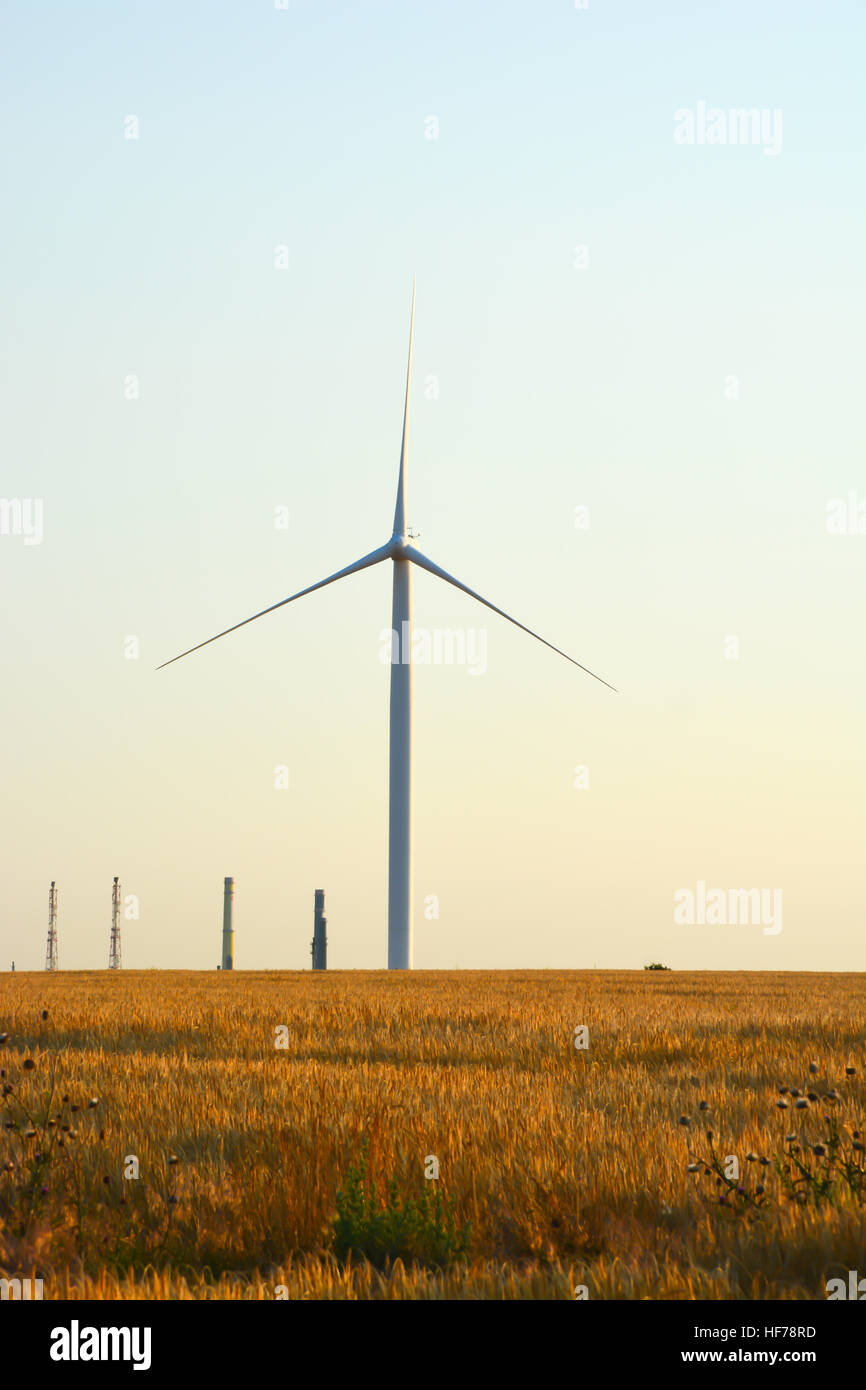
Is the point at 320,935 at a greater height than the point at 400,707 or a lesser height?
lesser

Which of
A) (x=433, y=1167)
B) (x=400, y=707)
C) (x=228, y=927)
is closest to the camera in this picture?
(x=433, y=1167)

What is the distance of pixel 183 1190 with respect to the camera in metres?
8.38

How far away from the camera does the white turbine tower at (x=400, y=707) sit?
2347 inches

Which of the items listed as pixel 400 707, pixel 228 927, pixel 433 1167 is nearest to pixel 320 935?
pixel 228 927

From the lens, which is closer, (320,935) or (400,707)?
(400,707)

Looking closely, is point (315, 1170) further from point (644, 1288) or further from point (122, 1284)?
point (644, 1288)

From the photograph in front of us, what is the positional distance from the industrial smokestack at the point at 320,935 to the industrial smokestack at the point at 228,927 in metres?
5.79

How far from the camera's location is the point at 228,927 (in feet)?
297

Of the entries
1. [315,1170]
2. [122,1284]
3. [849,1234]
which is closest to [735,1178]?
[849,1234]

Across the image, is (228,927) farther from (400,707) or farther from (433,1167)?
(433,1167)

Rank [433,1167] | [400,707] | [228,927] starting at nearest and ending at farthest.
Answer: [433,1167] < [400,707] < [228,927]

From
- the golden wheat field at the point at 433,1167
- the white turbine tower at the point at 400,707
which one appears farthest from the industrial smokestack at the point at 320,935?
the golden wheat field at the point at 433,1167

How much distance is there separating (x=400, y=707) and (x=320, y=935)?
37.1 meters
